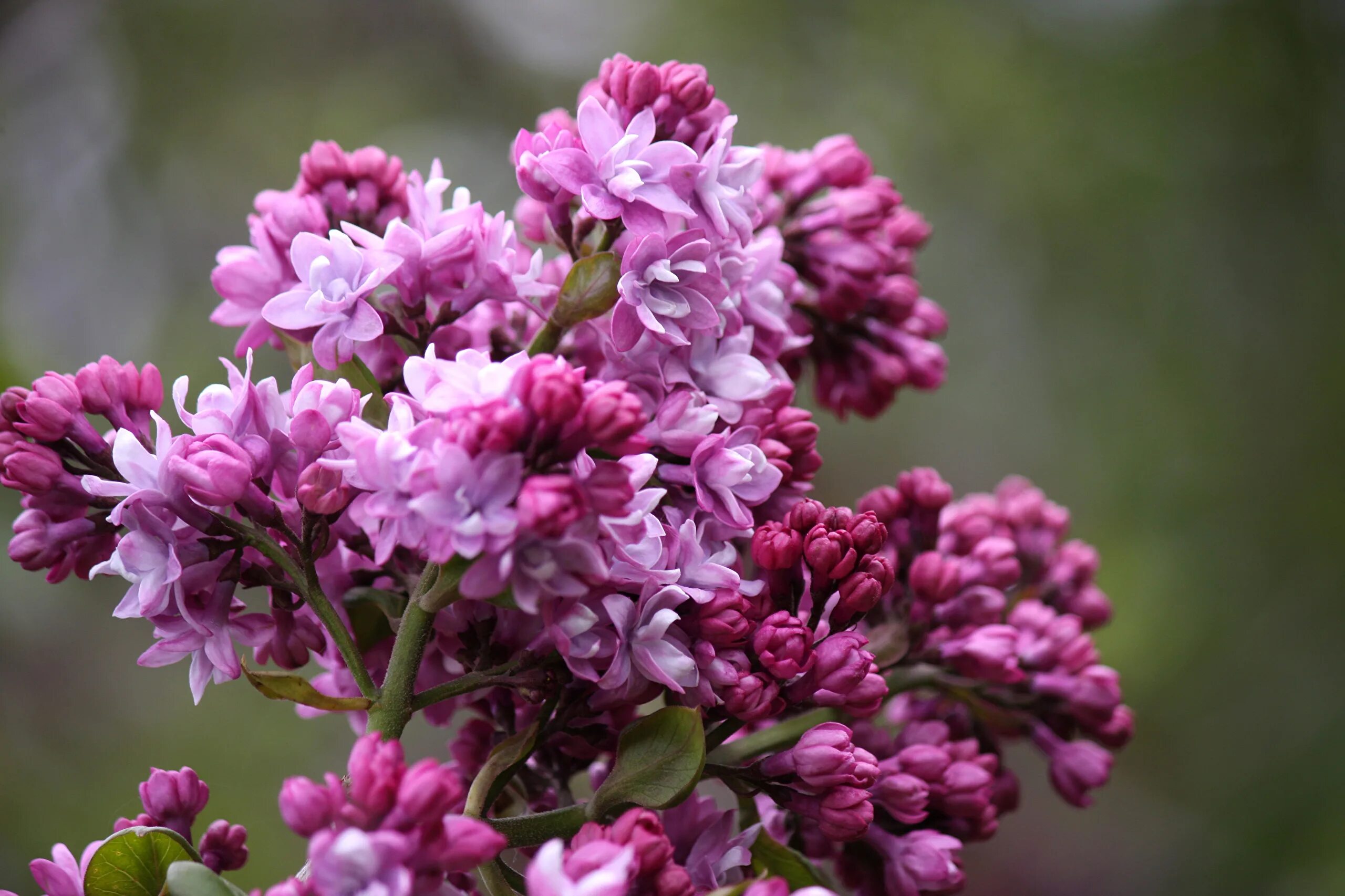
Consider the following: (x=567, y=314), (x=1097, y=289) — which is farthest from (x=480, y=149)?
(x=567, y=314)

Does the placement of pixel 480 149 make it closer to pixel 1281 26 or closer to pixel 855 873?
pixel 1281 26

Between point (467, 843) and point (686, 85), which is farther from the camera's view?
point (686, 85)

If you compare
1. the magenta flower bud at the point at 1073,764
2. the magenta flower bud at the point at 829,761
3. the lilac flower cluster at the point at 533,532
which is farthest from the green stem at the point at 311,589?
the magenta flower bud at the point at 1073,764

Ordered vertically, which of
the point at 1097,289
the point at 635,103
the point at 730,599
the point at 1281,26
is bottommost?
the point at 730,599

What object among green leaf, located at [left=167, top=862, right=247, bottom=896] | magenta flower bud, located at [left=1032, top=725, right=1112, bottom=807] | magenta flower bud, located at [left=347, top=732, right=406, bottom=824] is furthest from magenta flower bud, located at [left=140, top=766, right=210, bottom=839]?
magenta flower bud, located at [left=1032, top=725, right=1112, bottom=807]

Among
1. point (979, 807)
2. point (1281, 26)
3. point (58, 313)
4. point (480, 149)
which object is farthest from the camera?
point (480, 149)

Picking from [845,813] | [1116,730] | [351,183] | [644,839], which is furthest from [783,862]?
[351,183]

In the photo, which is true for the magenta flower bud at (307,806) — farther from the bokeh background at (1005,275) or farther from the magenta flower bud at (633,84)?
the bokeh background at (1005,275)

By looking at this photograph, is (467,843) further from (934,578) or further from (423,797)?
(934,578)

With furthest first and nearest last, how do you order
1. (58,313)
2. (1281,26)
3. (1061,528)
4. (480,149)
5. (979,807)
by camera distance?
(480,149) → (1281,26) → (58,313) → (1061,528) → (979,807)
